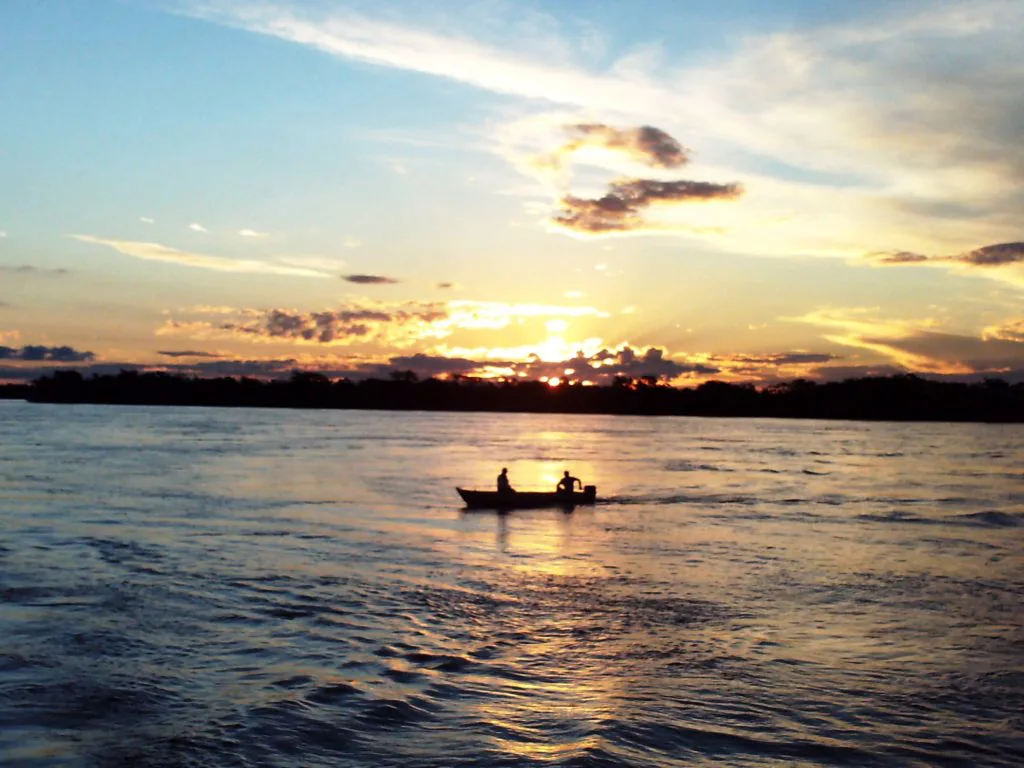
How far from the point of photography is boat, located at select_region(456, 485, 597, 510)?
43.8 m

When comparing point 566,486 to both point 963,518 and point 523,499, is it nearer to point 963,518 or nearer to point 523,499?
point 523,499

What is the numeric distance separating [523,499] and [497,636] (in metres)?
26.0

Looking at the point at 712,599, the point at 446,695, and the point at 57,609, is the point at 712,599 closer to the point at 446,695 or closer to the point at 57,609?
the point at 446,695

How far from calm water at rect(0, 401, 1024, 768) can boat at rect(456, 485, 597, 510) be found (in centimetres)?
112

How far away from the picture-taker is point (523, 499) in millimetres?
45156

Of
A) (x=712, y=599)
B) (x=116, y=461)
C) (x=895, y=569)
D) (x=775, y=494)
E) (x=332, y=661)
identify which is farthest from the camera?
(x=116, y=461)

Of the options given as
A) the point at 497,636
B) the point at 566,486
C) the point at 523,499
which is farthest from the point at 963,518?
the point at 497,636

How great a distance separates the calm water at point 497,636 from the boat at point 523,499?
112 cm

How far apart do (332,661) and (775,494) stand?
45.4 metres

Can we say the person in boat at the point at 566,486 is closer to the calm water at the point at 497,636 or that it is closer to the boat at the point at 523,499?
the boat at the point at 523,499

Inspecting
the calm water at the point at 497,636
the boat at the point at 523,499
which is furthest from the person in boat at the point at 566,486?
the calm water at the point at 497,636

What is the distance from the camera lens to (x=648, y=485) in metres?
62.5

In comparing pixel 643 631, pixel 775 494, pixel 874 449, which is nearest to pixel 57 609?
Answer: pixel 643 631

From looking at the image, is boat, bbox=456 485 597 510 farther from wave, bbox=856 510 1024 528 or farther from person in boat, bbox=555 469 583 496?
wave, bbox=856 510 1024 528
